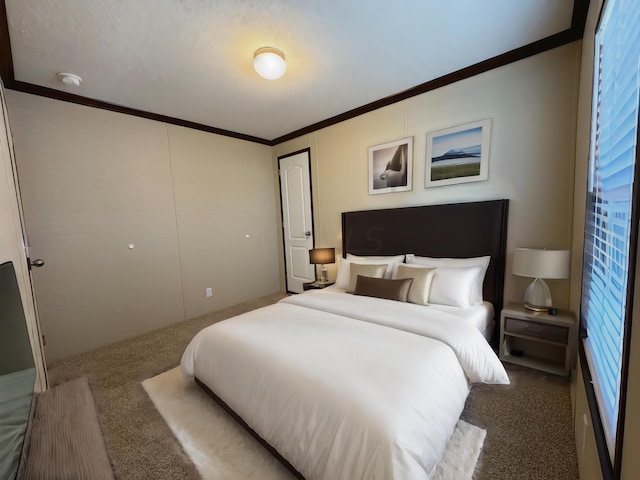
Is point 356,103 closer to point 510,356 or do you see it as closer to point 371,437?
point 510,356

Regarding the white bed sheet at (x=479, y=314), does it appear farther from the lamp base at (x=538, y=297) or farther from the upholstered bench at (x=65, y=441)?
the upholstered bench at (x=65, y=441)

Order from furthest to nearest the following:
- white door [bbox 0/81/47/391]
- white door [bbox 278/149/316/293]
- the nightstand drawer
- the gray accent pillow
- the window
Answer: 1. white door [bbox 278/149/316/293]
2. the gray accent pillow
3. the nightstand drawer
4. white door [bbox 0/81/47/391]
5. the window

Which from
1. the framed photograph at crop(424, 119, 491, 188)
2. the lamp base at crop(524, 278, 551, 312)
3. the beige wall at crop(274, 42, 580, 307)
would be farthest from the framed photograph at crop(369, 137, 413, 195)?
the lamp base at crop(524, 278, 551, 312)

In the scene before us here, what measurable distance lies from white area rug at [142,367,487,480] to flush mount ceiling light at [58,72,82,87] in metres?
2.70

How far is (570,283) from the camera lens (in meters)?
2.11

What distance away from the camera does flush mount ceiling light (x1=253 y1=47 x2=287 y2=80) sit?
77.4 inches

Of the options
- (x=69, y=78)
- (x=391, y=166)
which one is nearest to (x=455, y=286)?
(x=391, y=166)

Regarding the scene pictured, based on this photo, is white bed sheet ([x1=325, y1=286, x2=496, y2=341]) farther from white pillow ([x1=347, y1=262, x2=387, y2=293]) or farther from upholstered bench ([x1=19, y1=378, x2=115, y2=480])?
upholstered bench ([x1=19, y1=378, x2=115, y2=480])

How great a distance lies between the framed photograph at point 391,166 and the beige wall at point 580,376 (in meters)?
1.38

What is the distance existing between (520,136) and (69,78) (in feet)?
12.8

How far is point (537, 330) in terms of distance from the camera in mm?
1987

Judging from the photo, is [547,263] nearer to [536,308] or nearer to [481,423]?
[536,308]

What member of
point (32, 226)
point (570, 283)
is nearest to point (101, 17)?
point (32, 226)

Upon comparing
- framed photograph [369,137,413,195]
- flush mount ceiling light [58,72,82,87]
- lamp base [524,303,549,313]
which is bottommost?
lamp base [524,303,549,313]
